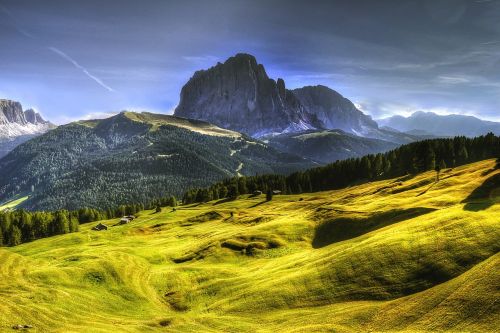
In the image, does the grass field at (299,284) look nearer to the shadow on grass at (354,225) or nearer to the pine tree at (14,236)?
the shadow on grass at (354,225)

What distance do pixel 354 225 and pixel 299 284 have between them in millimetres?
38128

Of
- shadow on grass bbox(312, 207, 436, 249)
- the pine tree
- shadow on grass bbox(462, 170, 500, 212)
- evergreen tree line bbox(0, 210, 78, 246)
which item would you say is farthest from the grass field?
evergreen tree line bbox(0, 210, 78, 246)

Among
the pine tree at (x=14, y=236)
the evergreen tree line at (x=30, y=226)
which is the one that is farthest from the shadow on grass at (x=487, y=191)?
the pine tree at (x=14, y=236)

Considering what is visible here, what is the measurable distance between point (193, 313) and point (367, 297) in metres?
27.4

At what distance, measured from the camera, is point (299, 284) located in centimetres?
6325

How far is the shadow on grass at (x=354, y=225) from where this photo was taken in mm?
89188

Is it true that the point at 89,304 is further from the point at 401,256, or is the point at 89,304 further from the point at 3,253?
the point at 401,256

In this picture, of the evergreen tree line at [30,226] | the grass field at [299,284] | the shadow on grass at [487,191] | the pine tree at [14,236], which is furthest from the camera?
the evergreen tree line at [30,226]

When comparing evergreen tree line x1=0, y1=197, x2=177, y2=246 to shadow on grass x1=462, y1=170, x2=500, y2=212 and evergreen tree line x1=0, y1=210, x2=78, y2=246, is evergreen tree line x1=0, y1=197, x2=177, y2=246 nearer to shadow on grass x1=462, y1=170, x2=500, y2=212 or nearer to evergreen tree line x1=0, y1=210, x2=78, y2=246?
evergreen tree line x1=0, y1=210, x2=78, y2=246

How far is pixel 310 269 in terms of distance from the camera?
67.8 m

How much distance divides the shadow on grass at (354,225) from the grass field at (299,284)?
1.17ft

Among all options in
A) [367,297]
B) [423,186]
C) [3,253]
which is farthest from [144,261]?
[423,186]

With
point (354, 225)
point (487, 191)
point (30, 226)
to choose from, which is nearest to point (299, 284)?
point (354, 225)

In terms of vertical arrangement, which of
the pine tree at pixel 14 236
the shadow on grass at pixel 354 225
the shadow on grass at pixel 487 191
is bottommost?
the pine tree at pixel 14 236
